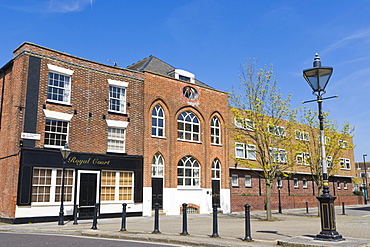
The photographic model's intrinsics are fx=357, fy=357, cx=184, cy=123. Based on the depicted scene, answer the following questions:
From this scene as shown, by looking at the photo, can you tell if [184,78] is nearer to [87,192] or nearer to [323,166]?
[87,192]

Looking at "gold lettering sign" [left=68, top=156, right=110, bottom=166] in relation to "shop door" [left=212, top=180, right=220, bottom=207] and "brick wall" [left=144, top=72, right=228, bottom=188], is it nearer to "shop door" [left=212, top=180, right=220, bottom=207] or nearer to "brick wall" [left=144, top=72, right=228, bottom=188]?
"brick wall" [left=144, top=72, right=228, bottom=188]

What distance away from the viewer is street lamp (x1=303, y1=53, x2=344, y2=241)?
966 cm

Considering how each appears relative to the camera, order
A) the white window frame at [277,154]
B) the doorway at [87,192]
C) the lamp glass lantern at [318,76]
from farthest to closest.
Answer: the white window frame at [277,154]
the doorway at [87,192]
the lamp glass lantern at [318,76]

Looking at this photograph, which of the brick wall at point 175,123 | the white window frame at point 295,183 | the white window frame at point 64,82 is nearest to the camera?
the white window frame at point 64,82

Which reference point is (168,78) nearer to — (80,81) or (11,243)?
(80,81)

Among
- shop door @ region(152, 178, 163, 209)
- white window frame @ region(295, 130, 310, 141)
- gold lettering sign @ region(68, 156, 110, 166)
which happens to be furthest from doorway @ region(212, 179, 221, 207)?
gold lettering sign @ region(68, 156, 110, 166)

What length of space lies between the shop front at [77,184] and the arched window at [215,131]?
698cm

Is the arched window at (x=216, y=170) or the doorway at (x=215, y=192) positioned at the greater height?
the arched window at (x=216, y=170)

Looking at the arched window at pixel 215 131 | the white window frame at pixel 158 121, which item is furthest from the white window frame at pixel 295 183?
the white window frame at pixel 158 121

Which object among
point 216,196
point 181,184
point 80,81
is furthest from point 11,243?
point 216,196

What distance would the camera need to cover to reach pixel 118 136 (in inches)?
879

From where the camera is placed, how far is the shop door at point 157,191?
23.3m

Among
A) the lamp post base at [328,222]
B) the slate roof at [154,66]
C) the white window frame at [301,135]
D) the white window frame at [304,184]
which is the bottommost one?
the lamp post base at [328,222]

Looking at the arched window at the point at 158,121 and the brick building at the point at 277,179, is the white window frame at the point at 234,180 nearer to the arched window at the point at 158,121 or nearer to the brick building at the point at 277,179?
the brick building at the point at 277,179
